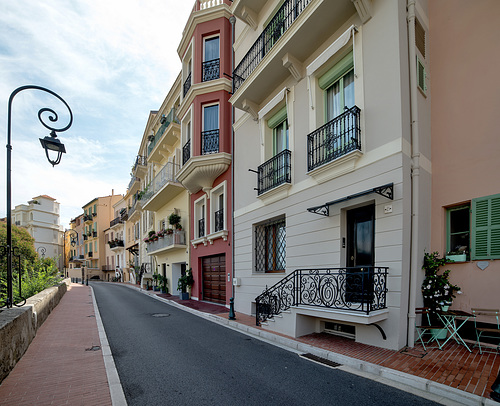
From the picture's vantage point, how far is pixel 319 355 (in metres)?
5.85

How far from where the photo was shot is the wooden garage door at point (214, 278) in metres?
13.3

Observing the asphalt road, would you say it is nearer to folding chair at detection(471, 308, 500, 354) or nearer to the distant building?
folding chair at detection(471, 308, 500, 354)

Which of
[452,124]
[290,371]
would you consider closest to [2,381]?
[290,371]

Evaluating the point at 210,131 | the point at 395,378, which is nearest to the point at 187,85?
the point at 210,131

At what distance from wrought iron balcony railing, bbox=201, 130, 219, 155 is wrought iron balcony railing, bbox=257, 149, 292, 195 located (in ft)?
12.6

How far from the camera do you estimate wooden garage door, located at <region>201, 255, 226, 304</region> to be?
1327 cm

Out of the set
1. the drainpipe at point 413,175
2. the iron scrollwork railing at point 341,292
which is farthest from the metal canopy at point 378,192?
the iron scrollwork railing at point 341,292

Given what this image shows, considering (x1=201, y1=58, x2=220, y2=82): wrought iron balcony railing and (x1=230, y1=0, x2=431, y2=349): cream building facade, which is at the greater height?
(x1=201, y1=58, x2=220, y2=82): wrought iron balcony railing

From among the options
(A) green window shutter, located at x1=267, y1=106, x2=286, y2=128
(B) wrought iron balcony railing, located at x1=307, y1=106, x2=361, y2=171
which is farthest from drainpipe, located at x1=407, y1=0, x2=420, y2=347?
(A) green window shutter, located at x1=267, y1=106, x2=286, y2=128

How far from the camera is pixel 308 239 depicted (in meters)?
7.89

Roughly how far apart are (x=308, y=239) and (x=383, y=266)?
2.28 metres

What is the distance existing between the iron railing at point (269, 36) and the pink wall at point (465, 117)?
144 inches

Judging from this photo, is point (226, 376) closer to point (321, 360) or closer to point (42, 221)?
point (321, 360)

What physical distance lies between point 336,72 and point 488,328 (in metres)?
6.62
